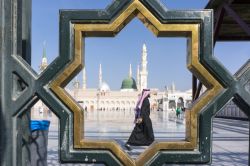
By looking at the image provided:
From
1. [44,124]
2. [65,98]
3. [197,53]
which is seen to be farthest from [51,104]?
[44,124]

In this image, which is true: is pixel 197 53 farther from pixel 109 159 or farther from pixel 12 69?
pixel 12 69

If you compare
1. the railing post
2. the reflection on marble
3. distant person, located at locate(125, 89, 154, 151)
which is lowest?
the reflection on marble

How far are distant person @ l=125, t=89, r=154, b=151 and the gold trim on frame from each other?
7.09 meters

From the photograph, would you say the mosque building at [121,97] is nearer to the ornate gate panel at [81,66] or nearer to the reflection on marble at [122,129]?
the reflection on marble at [122,129]

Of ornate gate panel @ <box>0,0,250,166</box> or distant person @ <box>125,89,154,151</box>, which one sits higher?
ornate gate panel @ <box>0,0,250,166</box>

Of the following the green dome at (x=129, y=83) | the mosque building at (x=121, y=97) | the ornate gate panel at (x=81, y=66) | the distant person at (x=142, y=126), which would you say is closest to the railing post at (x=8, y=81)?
the ornate gate panel at (x=81, y=66)

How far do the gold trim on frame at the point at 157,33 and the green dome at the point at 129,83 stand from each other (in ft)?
285

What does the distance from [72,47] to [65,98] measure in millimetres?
139

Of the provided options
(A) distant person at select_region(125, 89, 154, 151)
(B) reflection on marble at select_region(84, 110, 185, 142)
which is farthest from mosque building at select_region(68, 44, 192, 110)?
(A) distant person at select_region(125, 89, 154, 151)

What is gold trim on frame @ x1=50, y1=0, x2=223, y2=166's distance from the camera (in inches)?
38.6

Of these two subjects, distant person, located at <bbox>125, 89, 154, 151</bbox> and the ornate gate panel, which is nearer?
the ornate gate panel

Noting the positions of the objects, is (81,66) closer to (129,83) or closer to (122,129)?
(122,129)

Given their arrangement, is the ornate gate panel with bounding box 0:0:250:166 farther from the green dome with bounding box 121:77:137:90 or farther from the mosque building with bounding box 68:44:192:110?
the green dome with bounding box 121:77:137:90

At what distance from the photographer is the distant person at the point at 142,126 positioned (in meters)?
8.16
